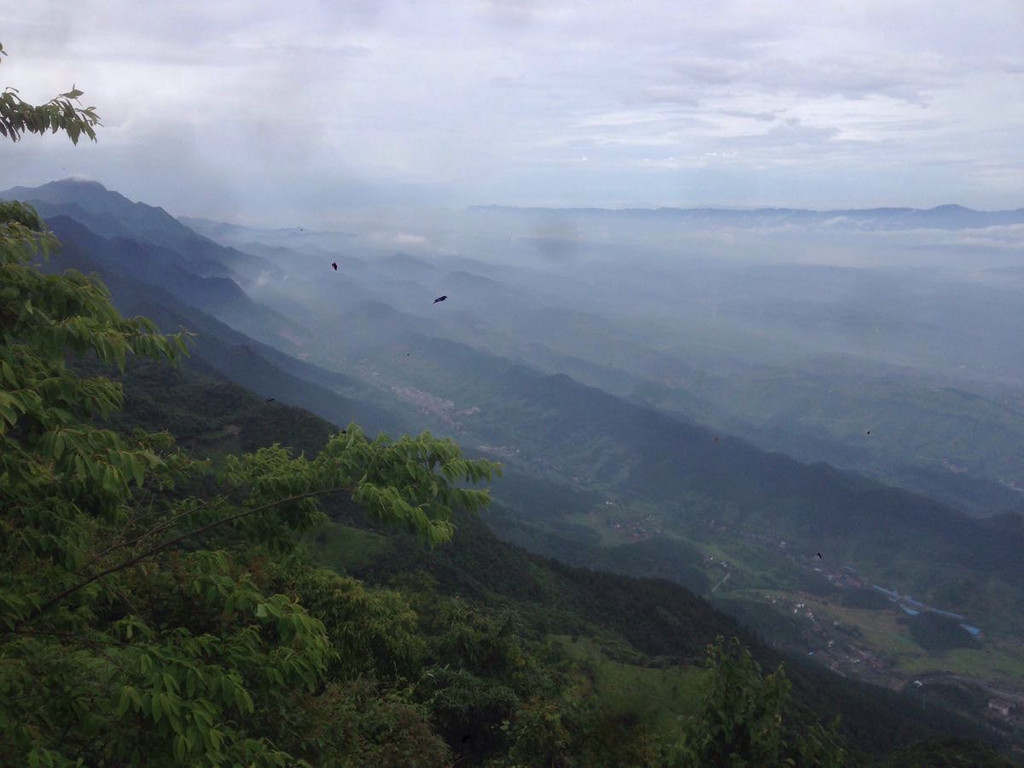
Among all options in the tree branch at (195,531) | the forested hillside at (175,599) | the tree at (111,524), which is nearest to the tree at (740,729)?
the forested hillside at (175,599)

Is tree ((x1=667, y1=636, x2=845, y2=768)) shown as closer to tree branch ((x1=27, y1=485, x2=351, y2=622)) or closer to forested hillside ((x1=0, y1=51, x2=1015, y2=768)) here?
forested hillside ((x1=0, y1=51, x2=1015, y2=768))

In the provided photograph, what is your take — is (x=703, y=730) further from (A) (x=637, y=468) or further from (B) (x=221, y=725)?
(A) (x=637, y=468)

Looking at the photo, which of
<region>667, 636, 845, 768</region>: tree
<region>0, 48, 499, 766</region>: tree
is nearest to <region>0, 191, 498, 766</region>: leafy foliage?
<region>0, 48, 499, 766</region>: tree

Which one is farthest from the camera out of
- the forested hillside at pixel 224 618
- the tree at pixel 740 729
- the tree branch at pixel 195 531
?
the tree at pixel 740 729

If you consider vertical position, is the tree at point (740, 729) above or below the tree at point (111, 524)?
below

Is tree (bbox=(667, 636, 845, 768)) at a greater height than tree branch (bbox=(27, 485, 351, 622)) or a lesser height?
lesser

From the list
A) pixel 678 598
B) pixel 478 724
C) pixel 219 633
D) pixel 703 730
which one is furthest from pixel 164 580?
pixel 678 598

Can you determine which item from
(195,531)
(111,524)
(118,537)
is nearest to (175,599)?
(118,537)

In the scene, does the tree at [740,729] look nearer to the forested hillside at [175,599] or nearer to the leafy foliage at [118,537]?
the forested hillside at [175,599]
